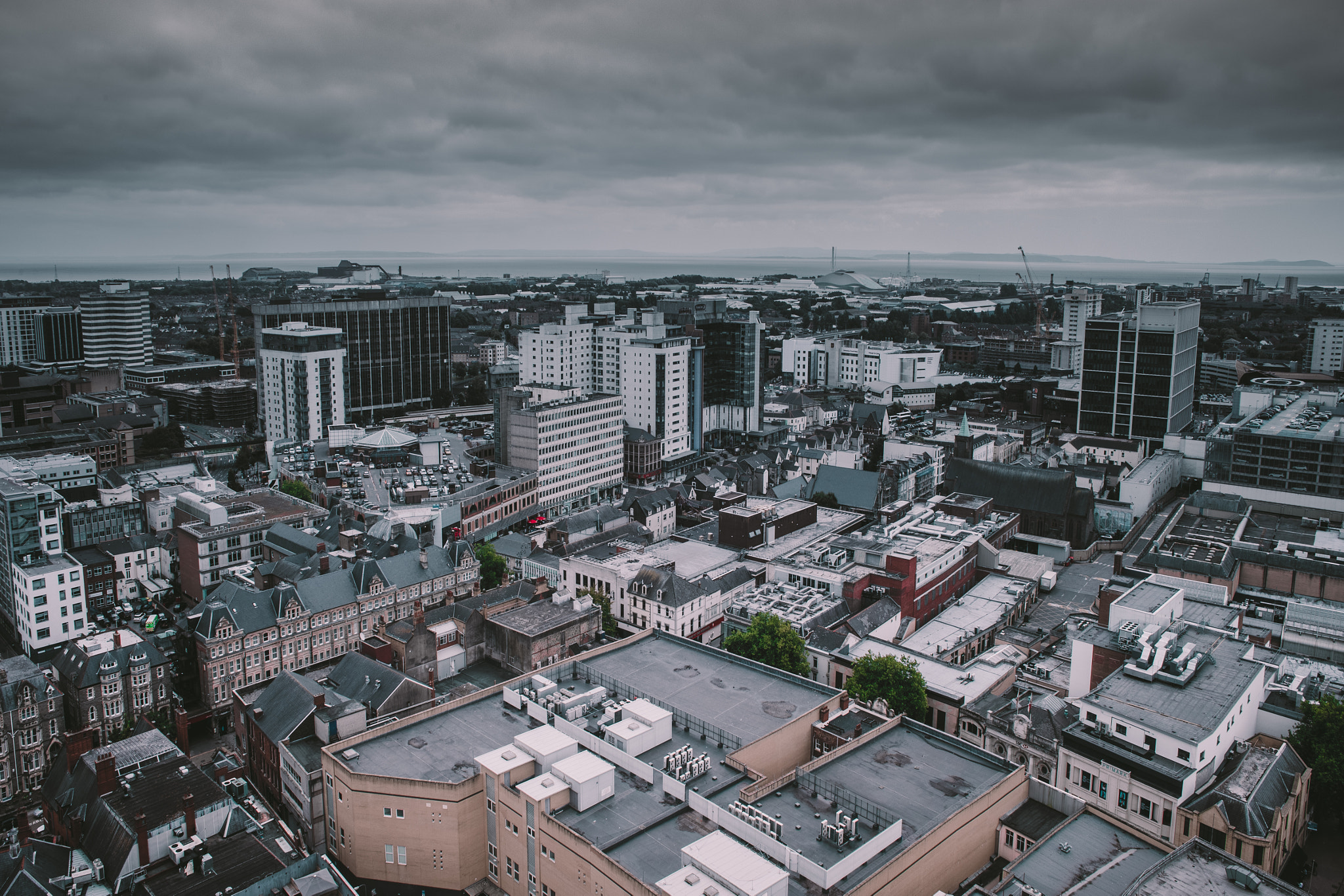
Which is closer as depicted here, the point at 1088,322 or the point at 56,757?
the point at 56,757

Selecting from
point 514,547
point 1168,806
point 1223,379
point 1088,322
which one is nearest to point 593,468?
point 514,547

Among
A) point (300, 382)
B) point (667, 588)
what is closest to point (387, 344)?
point (300, 382)

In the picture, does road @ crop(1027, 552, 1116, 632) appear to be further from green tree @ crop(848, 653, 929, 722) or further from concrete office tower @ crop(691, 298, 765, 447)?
concrete office tower @ crop(691, 298, 765, 447)

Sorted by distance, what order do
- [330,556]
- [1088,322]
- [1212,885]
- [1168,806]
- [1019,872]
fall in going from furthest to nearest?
[1088,322]
[330,556]
[1168,806]
[1019,872]
[1212,885]

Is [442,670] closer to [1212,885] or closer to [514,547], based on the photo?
[514,547]

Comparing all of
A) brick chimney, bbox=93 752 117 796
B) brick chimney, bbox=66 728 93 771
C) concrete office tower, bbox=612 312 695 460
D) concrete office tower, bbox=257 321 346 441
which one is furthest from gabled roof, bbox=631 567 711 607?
concrete office tower, bbox=257 321 346 441

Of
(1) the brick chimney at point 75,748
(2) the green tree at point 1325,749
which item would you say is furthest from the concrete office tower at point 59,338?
(2) the green tree at point 1325,749
